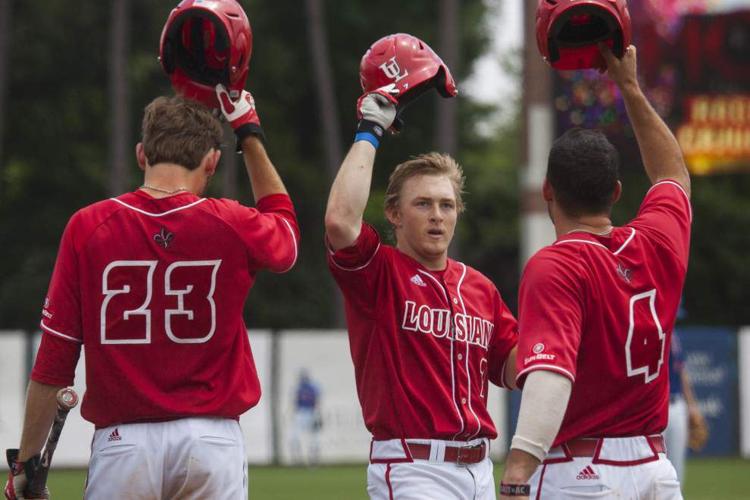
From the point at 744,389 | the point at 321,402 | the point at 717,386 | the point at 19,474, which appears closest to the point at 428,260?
the point at 19,474

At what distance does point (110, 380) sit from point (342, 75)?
2914 cm

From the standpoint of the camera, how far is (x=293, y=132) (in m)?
34.0

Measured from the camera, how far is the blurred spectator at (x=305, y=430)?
2066cm

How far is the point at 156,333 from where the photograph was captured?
477 cm

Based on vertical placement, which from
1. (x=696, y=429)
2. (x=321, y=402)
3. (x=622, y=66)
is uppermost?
(x=622, y=66)

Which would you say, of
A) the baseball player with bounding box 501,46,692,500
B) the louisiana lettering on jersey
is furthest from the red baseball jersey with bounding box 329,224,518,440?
the baseball player with bounding box 501,46,692,500

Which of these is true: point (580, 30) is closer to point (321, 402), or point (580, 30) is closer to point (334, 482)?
point (334, 482)

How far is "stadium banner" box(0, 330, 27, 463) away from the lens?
19578 millimetres

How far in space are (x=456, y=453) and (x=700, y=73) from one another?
14600 mm

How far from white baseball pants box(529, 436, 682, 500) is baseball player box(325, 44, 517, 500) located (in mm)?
693

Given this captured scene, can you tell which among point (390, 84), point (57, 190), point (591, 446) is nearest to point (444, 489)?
point (591, 446)

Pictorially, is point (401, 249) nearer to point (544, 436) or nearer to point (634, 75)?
point (634, 75)

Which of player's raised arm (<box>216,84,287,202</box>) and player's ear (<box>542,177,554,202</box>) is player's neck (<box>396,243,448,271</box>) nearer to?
player's raised arm (<box>216,84,287,202</box>)

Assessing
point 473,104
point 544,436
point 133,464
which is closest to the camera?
point 544,436
